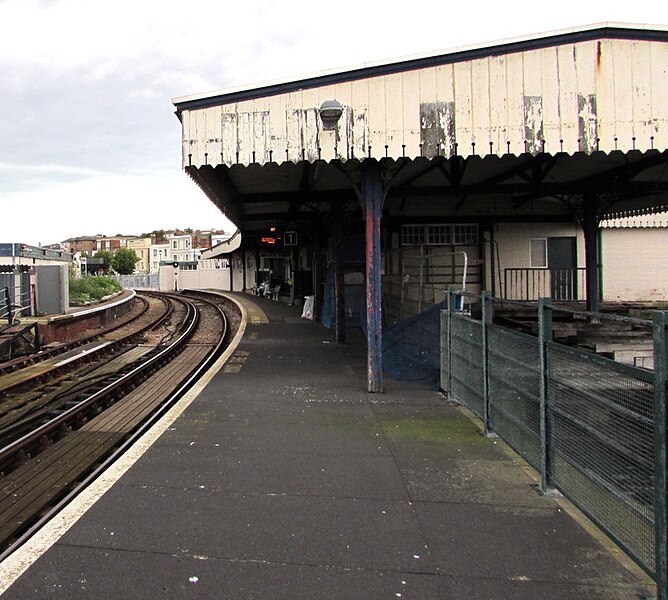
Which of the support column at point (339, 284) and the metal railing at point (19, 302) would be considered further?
the metal railing at point (19, 302)

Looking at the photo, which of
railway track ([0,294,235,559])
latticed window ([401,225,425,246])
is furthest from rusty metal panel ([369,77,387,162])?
latticed window ([401,225,425,246])

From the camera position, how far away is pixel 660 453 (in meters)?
2.75

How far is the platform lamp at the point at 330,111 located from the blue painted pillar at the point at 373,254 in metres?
1.06

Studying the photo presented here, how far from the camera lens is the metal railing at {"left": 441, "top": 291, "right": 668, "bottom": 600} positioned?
284cm

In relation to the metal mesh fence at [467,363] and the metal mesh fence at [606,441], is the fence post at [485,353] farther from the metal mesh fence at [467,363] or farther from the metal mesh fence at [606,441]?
the metal mesh fence at [606,441]

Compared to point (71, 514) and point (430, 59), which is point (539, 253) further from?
point (71, 514)

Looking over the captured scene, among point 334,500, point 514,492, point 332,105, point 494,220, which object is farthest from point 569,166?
point 334,500

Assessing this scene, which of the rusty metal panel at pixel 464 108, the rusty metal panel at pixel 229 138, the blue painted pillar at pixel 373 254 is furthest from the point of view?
the blue painted pillar at pixel 373 254

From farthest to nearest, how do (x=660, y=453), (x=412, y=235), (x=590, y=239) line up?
(x=412, y=235) < (x=590, y=239) < (x=660, y=453)

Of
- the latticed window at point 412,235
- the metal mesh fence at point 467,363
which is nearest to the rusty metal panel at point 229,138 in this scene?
the metal mesh fence at point 467,363

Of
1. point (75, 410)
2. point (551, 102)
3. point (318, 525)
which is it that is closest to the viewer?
point (318, 525)

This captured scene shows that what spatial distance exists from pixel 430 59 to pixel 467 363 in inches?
153

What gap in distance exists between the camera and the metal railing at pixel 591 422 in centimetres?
284

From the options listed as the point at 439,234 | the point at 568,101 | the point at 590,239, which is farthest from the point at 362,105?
the point at 439,234
